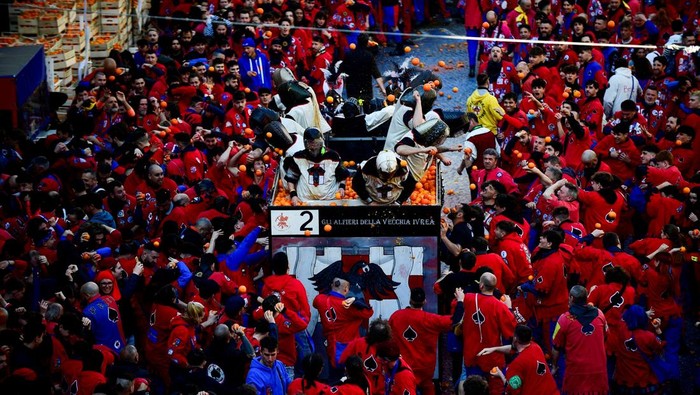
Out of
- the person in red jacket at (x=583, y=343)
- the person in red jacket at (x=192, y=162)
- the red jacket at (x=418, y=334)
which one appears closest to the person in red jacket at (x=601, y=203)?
the person in red jacket at (x=583, y=343)

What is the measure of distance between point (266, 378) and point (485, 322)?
2.26 m

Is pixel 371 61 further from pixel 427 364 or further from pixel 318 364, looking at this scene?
pixel 318 364

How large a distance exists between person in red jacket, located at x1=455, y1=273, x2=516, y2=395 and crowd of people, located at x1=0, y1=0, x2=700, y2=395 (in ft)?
0.07

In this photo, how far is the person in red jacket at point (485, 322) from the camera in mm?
11805

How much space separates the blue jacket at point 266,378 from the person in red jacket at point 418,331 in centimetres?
137

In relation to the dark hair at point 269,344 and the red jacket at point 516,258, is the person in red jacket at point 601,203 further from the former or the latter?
the dark hair at point 269,344

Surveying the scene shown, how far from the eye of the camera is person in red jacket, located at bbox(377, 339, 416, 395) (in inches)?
426

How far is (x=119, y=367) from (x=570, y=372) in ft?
13.4

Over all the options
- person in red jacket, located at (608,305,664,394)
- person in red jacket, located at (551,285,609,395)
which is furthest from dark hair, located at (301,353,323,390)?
person in red jacket, located at (608,305,664,394)

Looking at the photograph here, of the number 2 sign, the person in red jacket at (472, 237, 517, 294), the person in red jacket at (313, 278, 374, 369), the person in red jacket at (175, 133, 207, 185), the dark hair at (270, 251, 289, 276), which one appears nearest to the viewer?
the person in red jacket at (313, 278, 374, 369)

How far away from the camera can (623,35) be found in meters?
20.3

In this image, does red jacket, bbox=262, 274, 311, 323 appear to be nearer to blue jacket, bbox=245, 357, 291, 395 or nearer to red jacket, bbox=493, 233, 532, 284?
blue jacket, bbox=245, 357, 291, 395

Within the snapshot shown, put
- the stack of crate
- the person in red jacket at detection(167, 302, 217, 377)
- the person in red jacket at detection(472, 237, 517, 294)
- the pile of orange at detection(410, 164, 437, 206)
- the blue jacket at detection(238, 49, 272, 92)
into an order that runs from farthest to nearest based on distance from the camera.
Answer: the stack of crate → the blue jacket at detection(238, 49, 272, 92) → the pile of orange at detection(410, 164, 437, 206) → the person in red jacket at detection(472, 237, 517, 294) → the person in red jacket at detection(167, 302, 217, 377)

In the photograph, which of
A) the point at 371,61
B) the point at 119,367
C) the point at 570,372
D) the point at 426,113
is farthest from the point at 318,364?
the point at 371,61
